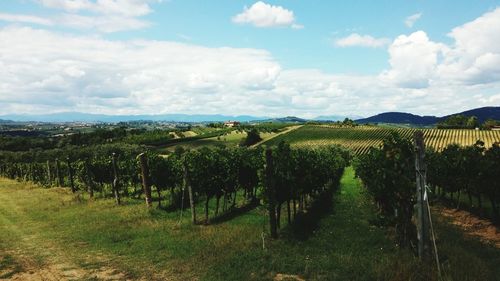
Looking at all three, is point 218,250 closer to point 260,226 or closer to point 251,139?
point 260,226

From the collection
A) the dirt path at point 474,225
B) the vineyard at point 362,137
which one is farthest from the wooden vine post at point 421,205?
the vineyard at point 362,137

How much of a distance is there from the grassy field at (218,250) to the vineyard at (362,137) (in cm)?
7833

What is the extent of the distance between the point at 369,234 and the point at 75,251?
12996mm

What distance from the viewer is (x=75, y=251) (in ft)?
57.6

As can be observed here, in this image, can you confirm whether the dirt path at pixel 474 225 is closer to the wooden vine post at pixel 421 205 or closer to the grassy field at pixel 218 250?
the grassy field at pixel 218 250

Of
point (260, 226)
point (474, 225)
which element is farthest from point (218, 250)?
point (474, 225)

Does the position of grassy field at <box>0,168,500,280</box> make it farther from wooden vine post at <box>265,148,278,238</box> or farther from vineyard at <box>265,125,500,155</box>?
vineyard at <box>265,125,500,155</box>

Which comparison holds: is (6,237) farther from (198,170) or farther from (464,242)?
(464,242)

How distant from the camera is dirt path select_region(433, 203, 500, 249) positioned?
65.0 ft

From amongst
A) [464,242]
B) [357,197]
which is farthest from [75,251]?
[357,197]

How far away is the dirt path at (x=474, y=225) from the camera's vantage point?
65.0 feet

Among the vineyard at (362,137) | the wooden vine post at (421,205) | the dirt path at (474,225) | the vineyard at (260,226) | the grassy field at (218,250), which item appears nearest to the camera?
the wooden vine post at (421,205)

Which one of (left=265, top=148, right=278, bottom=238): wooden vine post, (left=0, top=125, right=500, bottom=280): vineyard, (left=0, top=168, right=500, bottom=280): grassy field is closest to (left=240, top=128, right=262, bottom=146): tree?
(left=0, top=125, right=500, bottom=280): vineyard

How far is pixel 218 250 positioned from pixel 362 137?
362 feet
